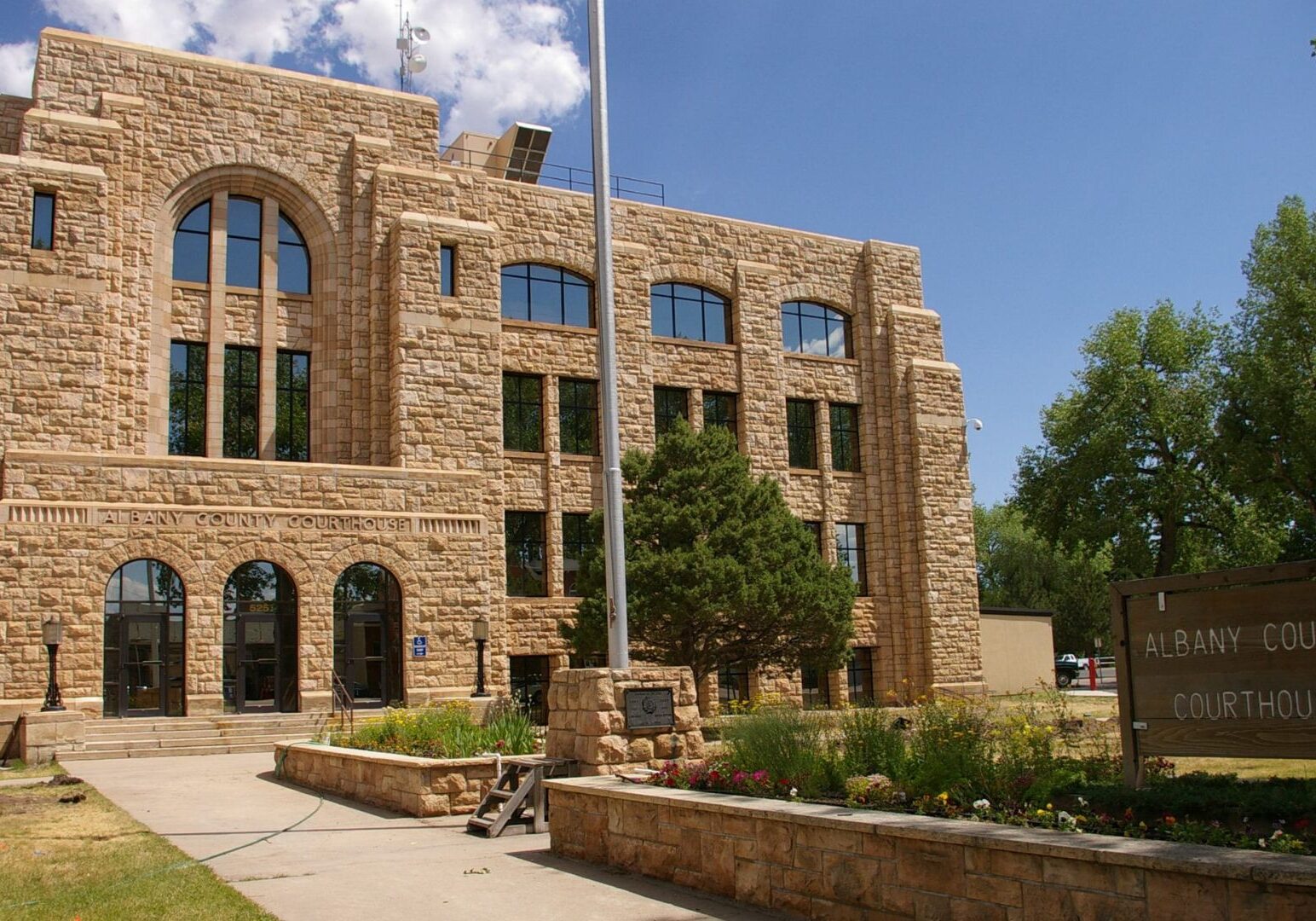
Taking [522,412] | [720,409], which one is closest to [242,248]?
[522,412]

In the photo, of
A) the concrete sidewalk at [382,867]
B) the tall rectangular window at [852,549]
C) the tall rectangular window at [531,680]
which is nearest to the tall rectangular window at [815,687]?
the tall rectangular window at [852,549]

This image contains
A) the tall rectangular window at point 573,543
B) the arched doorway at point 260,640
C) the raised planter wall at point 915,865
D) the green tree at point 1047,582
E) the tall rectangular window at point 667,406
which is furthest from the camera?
the green tree at point 1047,582

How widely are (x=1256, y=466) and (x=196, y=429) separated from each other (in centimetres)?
2883

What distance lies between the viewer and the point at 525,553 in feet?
101

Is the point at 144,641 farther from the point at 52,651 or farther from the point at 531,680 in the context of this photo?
the point at 531,680

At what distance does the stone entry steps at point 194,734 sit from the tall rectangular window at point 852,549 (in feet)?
54.6

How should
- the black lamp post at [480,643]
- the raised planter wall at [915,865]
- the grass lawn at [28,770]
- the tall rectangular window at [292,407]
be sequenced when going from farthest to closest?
the tall rectangular window at [292,407], the black lamp post at [480,643], the grass lawn at [28,770], the raised planter wall at [915,865]

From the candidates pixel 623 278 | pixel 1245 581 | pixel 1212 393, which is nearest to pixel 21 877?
pixel 1245 581

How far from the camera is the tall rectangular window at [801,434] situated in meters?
35.6

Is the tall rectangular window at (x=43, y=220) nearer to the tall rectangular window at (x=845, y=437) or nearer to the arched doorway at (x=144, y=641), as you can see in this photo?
the arched doorway at (x=144, y=641)

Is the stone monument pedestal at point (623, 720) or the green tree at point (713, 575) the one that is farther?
the green tree at point (713, 575)

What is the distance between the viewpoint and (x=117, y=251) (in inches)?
1084

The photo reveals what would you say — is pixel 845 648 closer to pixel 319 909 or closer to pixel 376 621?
pixel 376 621

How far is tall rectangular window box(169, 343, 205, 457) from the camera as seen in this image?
2862 cm
